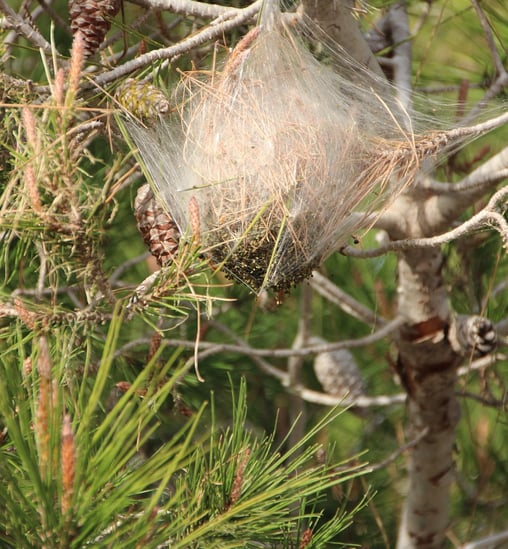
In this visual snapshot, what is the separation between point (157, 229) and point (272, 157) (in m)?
0.19

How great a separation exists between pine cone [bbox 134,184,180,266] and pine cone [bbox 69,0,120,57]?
0.23 metres

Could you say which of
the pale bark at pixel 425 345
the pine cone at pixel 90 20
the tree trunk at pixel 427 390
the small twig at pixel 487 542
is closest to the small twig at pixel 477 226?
the pale bark at pixel 425 345

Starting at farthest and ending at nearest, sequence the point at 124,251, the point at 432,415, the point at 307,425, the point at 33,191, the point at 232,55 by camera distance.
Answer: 1. the point at 307,425
2. the point at 124,251
3. the point at 432,415
4. the point at 232,55
5. the point at 33,191

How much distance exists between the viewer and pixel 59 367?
900 mm

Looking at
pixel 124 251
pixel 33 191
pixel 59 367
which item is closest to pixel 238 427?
pixel 59 367

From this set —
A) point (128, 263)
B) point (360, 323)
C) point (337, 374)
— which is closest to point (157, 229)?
point (128, 263)

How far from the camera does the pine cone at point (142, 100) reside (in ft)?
3.69

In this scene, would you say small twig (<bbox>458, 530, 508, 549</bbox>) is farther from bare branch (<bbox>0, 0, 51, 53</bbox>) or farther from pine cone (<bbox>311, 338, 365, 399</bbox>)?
bare branch (<bbox>0, 0, 51, 53</bbox>)

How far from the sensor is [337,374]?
6.61 feet

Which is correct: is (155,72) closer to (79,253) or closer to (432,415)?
(79,253)

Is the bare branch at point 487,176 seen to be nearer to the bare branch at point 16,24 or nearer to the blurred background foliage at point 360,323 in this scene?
the blurred background foliage at point 360,323

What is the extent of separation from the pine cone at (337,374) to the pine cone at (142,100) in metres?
0.99

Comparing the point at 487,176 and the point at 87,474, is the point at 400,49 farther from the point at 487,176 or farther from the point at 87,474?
the point at 87,474

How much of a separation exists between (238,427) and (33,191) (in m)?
0.39
